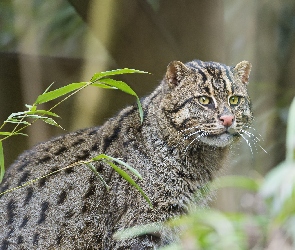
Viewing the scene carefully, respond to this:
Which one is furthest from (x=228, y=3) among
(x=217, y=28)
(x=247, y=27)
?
(x=217, y=28)

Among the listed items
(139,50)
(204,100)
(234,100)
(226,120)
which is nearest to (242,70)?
(234,100)

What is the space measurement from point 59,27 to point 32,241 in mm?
6423

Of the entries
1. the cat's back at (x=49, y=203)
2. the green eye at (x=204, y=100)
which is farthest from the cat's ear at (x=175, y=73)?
the cat's back at (x=49, y=203)

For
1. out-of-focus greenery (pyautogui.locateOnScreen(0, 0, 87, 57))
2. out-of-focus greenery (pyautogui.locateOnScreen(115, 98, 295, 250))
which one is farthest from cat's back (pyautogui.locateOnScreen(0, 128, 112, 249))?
out-of-focus greenery (pyautogui.locateOnScreen(0, 0, 87, 57))

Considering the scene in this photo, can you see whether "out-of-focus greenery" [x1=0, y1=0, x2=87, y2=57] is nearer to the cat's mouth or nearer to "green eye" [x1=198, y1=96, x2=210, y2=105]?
"green eye" [x1=198, y1=96, x2=210, y2=105]

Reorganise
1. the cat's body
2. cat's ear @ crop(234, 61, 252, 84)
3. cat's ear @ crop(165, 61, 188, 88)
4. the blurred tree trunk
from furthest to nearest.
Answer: the blurred tree trunk < cat's ear @ crop(234, 61, 252, 84) < cat's ear @ crop(165, 61, 188, 88) < the cat's body

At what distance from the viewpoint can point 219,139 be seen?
17.8ft

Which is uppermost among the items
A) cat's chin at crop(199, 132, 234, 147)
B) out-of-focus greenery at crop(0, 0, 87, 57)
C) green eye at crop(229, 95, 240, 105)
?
out-of-focus greenery at crop(0, 0, 87, 57)

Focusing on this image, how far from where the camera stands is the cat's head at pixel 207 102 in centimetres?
538

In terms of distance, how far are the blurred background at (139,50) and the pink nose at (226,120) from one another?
1.72 metres

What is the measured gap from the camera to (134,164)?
5.54 meters

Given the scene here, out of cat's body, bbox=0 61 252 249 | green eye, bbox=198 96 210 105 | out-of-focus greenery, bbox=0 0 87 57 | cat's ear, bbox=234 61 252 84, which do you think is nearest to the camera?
cat's body, bbox=0 61 252 249

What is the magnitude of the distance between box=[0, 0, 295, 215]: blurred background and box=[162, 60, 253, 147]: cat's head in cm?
149

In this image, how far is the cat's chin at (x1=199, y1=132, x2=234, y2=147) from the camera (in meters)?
5.39
